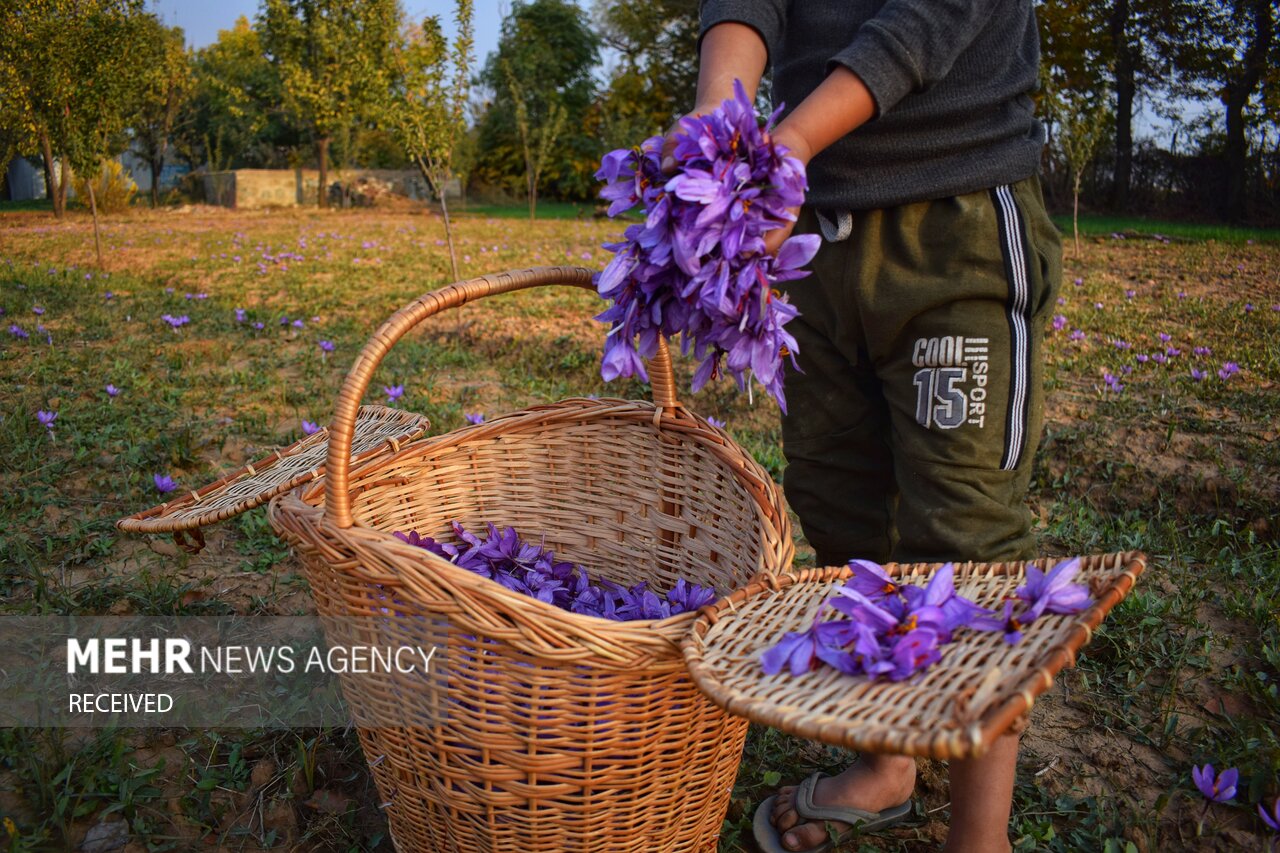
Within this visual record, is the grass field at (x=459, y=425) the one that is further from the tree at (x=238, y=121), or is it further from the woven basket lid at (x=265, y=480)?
the tree at (x=238, y=121)

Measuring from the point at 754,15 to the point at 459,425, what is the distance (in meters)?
2.40

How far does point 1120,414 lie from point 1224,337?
1752 mm

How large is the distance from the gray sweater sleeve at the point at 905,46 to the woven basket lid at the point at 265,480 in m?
1.12

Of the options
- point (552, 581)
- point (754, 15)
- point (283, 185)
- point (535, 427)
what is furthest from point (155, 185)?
point (754, 15)

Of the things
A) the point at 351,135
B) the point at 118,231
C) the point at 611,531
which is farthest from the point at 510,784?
the point at 351,135

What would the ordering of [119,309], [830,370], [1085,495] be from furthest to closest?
[119,309] → [1085,495] → [830,370]

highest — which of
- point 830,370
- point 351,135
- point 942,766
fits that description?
point 351,135

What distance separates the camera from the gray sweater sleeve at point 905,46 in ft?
4.12

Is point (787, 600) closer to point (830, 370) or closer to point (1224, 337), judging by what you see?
point (830, 370)

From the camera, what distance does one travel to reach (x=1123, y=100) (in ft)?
42.7

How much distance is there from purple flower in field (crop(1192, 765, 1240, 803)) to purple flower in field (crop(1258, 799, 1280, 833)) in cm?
6

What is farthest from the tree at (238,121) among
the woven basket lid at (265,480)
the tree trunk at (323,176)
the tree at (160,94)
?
the woven basket lid at (265,480)

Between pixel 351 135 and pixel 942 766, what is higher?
pixel 351 135

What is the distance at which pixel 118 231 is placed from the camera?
11.8 meters
